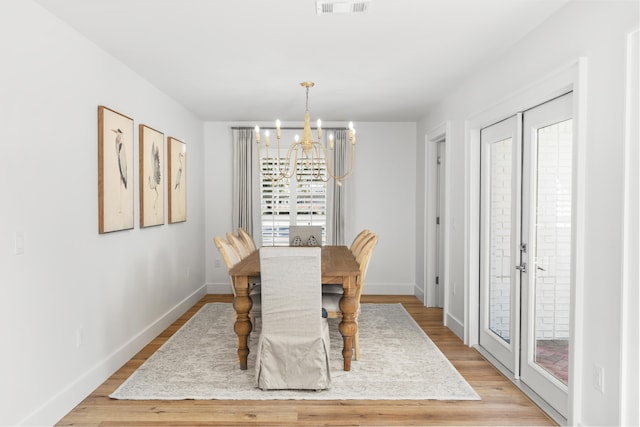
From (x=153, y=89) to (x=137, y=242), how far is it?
152 centimetres

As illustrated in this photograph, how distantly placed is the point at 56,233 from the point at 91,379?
1.11 meters

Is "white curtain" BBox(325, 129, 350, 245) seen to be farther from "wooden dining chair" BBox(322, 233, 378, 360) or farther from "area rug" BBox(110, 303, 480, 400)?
"wooden dining chair" BBox(322, 233, 378, 360)

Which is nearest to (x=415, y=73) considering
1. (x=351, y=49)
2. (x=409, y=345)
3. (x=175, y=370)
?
(x=351, y=49)

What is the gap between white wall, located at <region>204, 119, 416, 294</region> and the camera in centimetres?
653

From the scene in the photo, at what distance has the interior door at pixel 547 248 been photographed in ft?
9.14

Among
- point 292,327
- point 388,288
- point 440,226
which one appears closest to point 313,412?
point 292,327

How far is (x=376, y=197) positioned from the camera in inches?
259

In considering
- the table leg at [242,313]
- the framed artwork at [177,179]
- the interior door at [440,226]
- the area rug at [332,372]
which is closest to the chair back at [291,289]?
the table leg at [242,313]

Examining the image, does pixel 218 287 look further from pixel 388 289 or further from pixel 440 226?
pixel 440 226

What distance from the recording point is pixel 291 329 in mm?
Answer: 3148

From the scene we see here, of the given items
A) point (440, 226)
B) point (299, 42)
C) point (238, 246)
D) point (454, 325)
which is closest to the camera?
point (299, 42)

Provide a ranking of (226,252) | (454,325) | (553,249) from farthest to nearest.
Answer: (454,325)
(226,252)
(553,249)

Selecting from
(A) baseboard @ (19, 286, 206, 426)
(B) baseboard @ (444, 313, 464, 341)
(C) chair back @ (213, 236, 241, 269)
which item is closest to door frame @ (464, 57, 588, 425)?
(B) baseboard @ (444, 313, 464, 341)

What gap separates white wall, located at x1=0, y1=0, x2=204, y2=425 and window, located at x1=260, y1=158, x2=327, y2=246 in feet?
8.49
